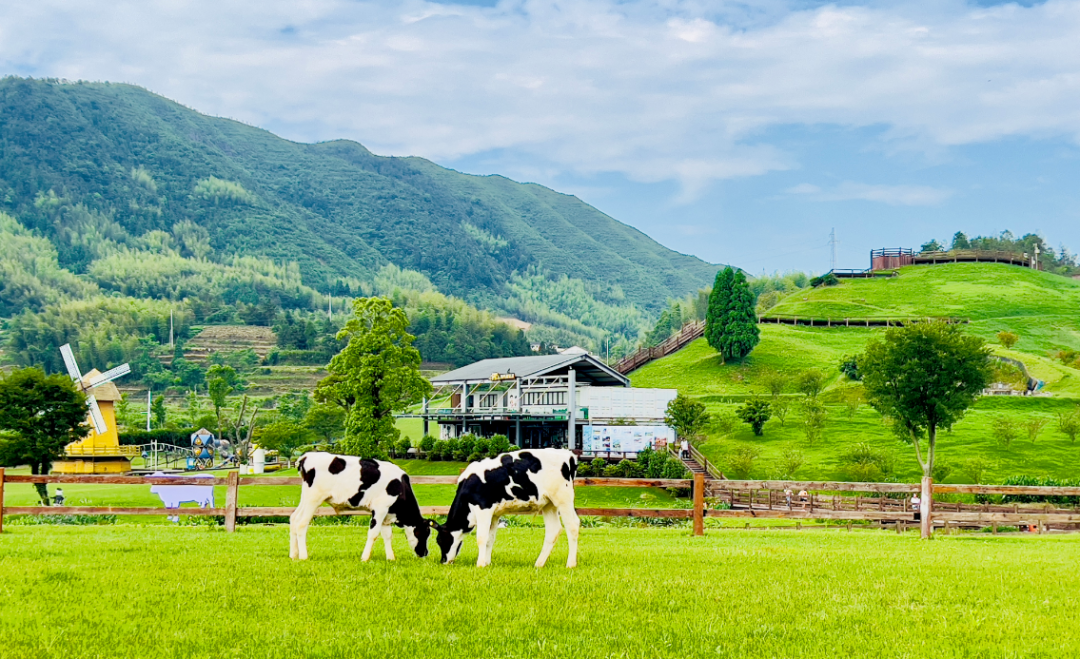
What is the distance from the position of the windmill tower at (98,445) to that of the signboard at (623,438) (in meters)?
34.4

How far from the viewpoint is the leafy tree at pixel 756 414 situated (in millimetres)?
65375

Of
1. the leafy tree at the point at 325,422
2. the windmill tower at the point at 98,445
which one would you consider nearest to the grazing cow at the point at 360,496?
the windmill tower at the point at 98,445

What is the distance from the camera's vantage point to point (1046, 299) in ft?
405

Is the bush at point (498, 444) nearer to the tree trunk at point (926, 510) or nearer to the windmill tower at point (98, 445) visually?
the windmill tower at point (98, 445)

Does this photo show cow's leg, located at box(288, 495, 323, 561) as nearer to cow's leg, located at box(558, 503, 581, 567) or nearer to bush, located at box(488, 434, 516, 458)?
cow's leg, located at box(558, 503, 581, 567)

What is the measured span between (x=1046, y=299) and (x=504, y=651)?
131721 millimetres

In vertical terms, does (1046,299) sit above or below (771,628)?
above

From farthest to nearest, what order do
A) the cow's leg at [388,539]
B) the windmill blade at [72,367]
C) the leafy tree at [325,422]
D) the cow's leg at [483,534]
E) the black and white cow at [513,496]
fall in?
the leafy tree at [325,422]
the windmill blade at [72,367]
the cow's leg at [388,539]
the black and white cow at [513,496]
the cow's leg at [483,534]

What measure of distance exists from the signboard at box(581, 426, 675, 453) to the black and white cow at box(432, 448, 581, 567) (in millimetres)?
48938

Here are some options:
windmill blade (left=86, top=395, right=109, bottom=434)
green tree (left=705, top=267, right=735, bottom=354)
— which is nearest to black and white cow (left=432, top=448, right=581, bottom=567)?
windmill blade (left=86, top=395, right=109, bottom=434)

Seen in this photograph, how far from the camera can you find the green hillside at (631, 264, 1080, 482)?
5650 cm

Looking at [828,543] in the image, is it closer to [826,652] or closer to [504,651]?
[826,652]

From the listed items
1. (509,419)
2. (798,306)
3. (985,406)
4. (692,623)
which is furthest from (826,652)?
(798,306)

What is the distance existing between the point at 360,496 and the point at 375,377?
40.9 metres
